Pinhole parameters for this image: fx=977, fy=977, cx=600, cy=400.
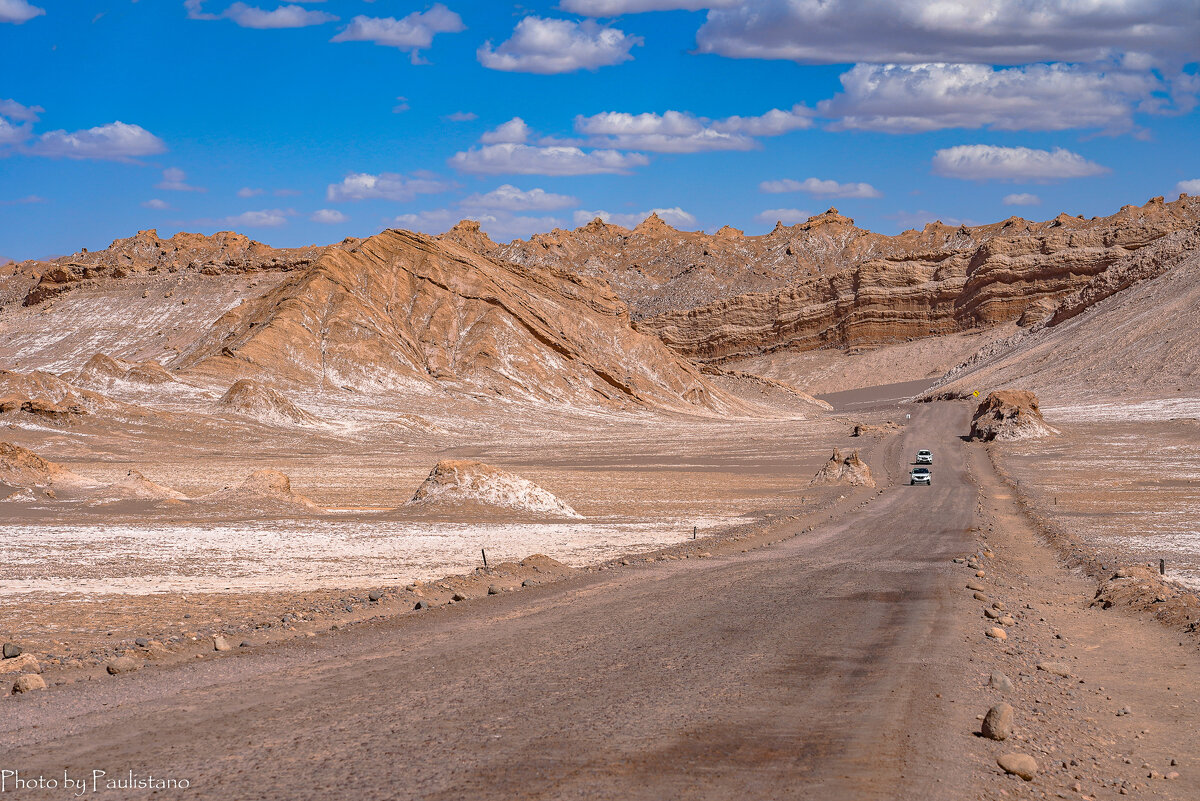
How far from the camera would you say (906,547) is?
863 inches

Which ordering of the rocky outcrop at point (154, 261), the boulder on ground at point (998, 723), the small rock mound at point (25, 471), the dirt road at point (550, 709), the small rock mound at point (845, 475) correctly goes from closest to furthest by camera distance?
the dirt road at point (550, 709)
the boulder on ground at point (998, 723)
the small rock mound at point (25, 471)
the small rock mound at point (845, 475)
the rocky outcrop at point (154, 261)

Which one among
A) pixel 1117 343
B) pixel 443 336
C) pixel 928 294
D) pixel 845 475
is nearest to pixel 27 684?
pixel 845 475

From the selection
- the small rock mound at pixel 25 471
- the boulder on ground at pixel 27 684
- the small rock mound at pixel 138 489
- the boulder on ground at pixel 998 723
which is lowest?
the boulder on ground at pixel 998 723

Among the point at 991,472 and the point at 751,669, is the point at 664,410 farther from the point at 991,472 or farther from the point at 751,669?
the point at 751,669

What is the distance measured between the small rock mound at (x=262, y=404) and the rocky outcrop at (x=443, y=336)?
1019 cm

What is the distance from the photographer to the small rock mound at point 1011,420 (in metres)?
57.6

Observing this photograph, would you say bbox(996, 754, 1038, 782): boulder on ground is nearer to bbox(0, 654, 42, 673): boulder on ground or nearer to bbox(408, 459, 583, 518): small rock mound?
bbox(0, 654, 42, 673): boulder on ground

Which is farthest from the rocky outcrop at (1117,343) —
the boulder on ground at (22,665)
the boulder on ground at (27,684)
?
the boulder on ground at (27,684)

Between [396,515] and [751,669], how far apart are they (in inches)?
703

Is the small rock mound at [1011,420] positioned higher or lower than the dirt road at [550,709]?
higher

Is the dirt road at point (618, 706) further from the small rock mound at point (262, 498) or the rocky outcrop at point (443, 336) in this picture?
the rocky outcrop at point (443, 336)

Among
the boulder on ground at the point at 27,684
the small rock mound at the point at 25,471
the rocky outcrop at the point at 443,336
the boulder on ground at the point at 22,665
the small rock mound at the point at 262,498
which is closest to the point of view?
the boulder on ground at the point at 27,684

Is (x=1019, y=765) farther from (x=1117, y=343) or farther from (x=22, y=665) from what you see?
(x=1117, y=343)

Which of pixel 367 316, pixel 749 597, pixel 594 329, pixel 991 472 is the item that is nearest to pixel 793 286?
pixel 594 329
